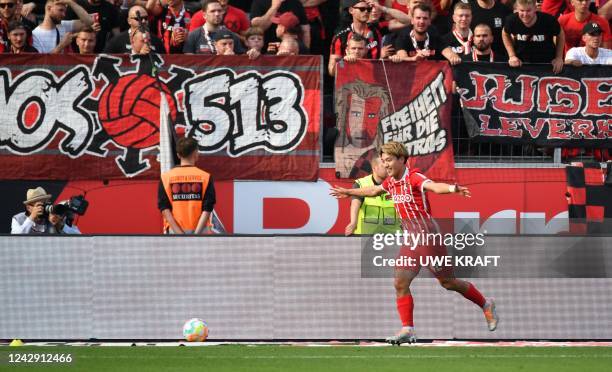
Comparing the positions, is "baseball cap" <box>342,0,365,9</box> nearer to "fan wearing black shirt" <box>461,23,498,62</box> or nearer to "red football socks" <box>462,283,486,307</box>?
"fan wearing black shirt" <box>461,23,498,62</box>

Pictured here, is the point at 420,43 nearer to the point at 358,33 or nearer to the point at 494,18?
the point at 358,33

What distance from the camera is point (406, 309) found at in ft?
37.6

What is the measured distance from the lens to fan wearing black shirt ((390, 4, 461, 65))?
15.1 meters

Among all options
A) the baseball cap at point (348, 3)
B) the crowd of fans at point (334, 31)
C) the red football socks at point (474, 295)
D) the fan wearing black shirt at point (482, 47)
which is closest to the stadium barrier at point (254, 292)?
the red football socks at point (474, 295)

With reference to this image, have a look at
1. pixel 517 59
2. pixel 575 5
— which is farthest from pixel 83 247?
pixel 575 5

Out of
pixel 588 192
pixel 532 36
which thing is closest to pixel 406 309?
pixel 588 192

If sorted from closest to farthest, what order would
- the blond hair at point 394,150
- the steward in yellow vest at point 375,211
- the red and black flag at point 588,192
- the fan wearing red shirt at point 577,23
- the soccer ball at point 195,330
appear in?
the blond hair at point 394,150 → the soccer ball at point 195,330 → the steward in yellow vest at point 375,211 → the red and black flag at point 588,192 → the fan wearing red shirt at point 577,23

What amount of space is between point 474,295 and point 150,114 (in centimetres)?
546

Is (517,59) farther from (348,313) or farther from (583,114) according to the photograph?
(348,313)

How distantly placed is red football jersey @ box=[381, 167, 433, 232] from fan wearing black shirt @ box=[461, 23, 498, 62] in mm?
4327

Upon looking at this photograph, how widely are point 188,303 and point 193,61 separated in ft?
13.5

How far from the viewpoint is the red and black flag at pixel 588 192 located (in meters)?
14.7

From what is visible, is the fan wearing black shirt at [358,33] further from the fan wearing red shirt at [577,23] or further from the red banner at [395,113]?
the fan wearing red shirt at [577,23]

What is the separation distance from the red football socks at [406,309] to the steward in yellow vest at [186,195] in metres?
2.72
